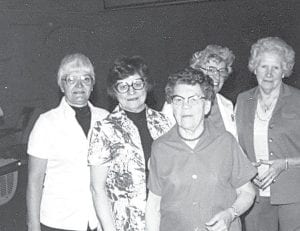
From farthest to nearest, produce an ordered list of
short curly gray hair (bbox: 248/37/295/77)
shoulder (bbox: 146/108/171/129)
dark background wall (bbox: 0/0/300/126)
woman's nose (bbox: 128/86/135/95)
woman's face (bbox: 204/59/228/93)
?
dark background wall (bbox: 0/0/300/126) < woman's face (bbox: 204/59/228/93) < short curly gray hair (bbox: 248/37/295/77) < shoulder (bbox: 146/108/171/129) < woman's nose (bbox: 128/86/135/95)

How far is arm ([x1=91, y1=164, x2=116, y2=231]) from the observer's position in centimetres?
229

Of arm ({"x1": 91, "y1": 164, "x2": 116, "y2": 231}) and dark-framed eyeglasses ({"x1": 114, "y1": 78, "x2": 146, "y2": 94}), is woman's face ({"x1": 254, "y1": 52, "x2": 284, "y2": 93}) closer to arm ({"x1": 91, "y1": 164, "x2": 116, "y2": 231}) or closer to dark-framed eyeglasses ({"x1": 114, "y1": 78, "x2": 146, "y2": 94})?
dark-framed eyeglasses ({"x1": 114, "y1": 78, "x2": 146, "y2": 94})

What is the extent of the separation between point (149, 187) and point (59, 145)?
2.12 ft

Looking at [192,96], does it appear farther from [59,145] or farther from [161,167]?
[59,145]

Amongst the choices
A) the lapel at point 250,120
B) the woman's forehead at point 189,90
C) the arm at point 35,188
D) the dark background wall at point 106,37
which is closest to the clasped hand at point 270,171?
the lapel at point 250,120

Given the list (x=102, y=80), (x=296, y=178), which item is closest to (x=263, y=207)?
(x=296, y=178)

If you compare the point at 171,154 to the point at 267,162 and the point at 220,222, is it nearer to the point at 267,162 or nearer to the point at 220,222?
→ the point at 220,222

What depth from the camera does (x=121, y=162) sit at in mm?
2311

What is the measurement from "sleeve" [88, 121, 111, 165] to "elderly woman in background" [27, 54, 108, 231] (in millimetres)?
304

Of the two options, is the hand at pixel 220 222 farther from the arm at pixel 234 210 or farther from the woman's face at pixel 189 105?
the woman's face at pixel 189 105

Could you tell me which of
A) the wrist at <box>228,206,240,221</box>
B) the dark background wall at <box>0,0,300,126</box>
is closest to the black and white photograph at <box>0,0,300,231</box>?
the wrist at <box>228,206,240,221</box>

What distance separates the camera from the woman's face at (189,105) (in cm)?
212

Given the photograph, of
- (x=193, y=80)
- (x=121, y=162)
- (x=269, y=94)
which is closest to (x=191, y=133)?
(x=193, y=80)

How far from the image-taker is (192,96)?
212cm
